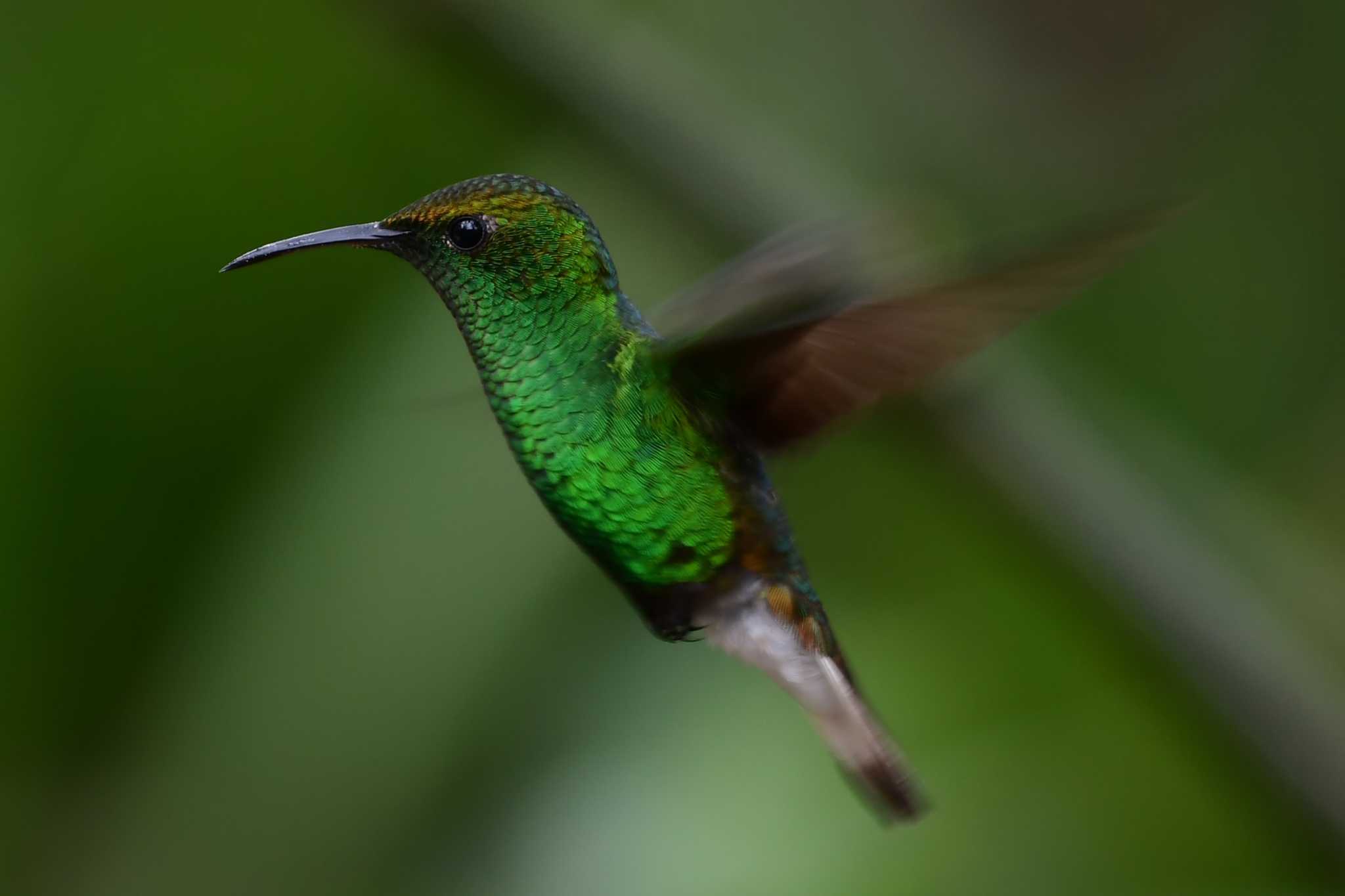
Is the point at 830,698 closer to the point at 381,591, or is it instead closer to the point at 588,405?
the point at 588,405

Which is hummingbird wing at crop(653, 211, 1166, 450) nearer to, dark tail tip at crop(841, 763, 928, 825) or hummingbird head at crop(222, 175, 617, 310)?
hummingbird head at crop(222, 175, 617, 310)

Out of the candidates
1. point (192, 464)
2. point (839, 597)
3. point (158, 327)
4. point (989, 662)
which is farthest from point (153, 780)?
point (989, 662)

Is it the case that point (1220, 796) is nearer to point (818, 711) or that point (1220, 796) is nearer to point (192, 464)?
point (818, 711)

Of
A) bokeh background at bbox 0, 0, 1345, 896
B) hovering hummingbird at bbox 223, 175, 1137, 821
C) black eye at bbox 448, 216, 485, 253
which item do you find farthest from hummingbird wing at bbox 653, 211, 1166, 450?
bokeh background at bbox 0, 0, 1345, 896

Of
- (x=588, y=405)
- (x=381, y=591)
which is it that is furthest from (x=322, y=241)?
(x=381, y=591)

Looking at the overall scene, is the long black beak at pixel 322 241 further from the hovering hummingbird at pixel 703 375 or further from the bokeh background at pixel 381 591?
the bokeh background at pixel 381 591

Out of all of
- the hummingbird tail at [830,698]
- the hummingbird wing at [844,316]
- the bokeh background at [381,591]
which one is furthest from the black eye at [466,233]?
the bokeh background at [381,591]
